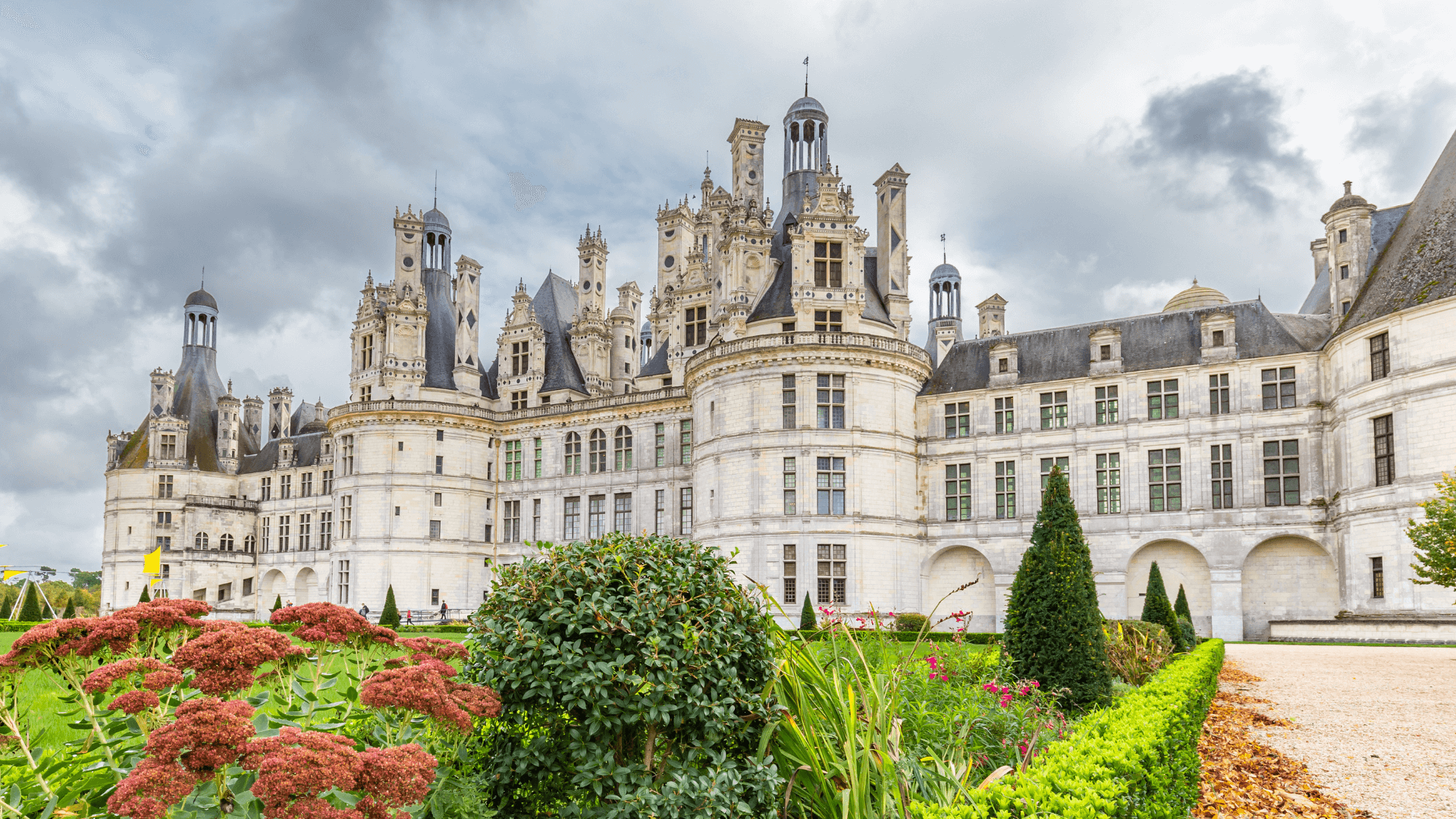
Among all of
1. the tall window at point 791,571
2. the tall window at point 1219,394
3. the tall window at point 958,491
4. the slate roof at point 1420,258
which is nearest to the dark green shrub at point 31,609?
the tall window at point 791,571

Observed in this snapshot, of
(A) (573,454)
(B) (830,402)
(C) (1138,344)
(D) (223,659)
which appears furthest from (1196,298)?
(D) (223,659)

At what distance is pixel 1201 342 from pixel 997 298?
16.3m

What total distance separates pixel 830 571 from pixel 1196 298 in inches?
957

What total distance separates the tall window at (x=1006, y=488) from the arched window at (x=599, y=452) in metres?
17.8

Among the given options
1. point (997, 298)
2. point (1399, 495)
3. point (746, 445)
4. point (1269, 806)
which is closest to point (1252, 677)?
point (1269, 806)

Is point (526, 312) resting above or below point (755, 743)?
above

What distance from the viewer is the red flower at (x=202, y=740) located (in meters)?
3.95

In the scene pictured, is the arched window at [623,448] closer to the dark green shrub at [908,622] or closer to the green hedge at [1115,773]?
the dark green shrub at [908,622]

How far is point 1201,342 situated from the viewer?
3288 cm

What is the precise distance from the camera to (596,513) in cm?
4369

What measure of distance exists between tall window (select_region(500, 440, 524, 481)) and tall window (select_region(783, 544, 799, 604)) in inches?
697

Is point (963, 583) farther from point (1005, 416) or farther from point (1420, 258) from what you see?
point (1420, 258)

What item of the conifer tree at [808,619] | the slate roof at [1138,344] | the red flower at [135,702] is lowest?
the conifer tree at [808,619]

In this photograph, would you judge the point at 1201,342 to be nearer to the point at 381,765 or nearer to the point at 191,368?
the point at 381,765
